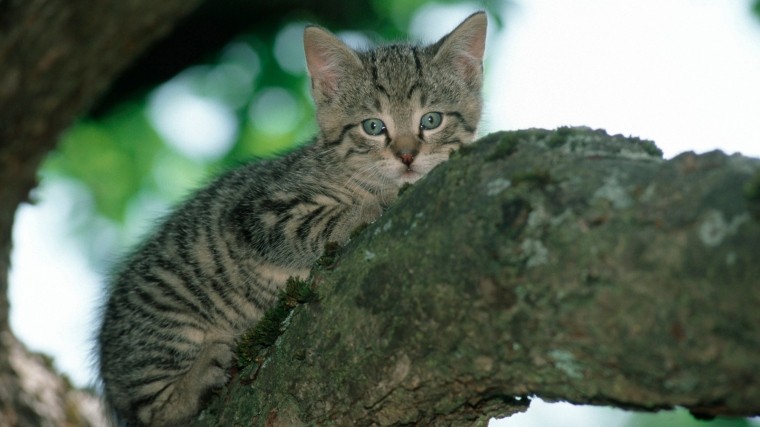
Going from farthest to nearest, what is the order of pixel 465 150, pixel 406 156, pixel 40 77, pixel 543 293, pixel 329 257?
pixel 40 77 < pixel 406 156 < pixel 329 257 < pixel 465 150 < pixel 543 293

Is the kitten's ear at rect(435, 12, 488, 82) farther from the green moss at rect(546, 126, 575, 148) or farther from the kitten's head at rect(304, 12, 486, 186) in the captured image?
the green moss at rect(546, 126, 575, 148)

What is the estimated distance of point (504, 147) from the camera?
2250mm

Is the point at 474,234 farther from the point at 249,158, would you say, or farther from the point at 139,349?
the point at 249,158

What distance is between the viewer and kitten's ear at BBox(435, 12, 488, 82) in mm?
4559

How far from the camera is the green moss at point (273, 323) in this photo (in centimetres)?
279

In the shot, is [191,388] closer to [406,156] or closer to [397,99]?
[406,156]

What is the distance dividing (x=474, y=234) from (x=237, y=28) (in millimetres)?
5161

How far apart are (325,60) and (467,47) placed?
83cm

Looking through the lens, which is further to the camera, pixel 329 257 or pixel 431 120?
pixel 431 120

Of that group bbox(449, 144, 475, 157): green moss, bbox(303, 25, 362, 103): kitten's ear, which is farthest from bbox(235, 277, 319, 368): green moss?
bbox(303, 25, 362, 103): kitten's ear

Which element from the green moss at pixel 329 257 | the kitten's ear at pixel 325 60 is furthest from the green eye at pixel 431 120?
the green moss at pixel 329 257

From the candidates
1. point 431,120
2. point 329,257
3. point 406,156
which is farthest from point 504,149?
point 431,120

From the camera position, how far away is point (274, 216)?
4.08m

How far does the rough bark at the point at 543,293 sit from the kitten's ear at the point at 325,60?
217 centimetres
